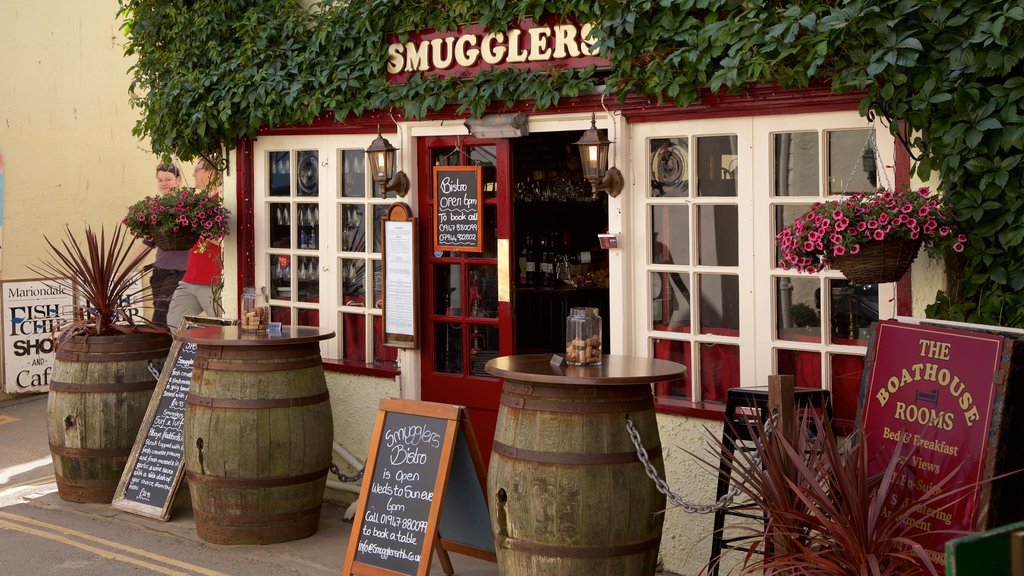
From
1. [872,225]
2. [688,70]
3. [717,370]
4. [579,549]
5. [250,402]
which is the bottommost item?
[579,549]

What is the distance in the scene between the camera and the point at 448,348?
23.5 ft

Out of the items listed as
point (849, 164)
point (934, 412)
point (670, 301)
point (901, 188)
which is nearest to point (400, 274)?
point (670, 301)

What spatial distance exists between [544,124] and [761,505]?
9.69 ft

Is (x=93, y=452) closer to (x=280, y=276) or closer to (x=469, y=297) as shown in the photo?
(x=280, y=276)

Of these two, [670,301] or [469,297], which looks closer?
[670,301]

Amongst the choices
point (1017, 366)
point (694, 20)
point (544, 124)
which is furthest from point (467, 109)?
point (1017, 366)

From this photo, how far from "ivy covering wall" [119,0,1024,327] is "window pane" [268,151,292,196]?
0.25 meters

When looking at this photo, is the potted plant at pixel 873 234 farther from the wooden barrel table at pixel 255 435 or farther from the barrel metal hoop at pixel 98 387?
the barrel metal hoop at pixel 98 387

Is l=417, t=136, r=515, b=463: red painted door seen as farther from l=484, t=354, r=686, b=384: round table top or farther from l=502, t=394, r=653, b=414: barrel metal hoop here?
l=502, t=394, r=653, b=414: barrel metal hoop

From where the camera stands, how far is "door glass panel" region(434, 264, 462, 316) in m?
7.10

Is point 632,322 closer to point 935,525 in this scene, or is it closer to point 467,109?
point 467,109

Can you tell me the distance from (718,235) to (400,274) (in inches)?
85.1

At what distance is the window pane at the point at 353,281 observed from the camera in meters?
7.54

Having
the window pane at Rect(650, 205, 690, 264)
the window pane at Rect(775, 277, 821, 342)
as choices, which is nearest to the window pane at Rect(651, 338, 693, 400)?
the window pane at Rect(650, 205, 690, 264)
